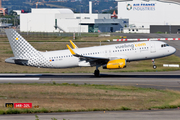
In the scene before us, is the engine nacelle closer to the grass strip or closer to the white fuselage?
the white fuselage

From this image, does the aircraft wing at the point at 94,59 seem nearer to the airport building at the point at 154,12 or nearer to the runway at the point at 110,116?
the runway at the point at 110,116

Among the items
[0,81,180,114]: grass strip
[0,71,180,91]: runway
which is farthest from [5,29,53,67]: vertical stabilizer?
[0,81,180,114]: grass strip

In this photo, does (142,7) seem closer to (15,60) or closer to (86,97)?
(15,60)

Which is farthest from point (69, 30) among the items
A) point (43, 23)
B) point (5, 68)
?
point (5, 68)

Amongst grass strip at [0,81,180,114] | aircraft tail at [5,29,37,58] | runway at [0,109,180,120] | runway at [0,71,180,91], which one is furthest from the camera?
aircraft tail at [5,29,37,58]

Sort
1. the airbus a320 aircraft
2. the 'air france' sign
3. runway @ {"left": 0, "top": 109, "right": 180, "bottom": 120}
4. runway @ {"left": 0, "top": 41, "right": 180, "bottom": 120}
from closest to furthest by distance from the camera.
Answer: runway @ {"left": 0, "top": 109, "right": 180, "bottom": 120}
runway @ {"left": 0, "top": 41, "right": 180, "bottom": 120}
the airbus a320 aircraft
the 'air france' sign

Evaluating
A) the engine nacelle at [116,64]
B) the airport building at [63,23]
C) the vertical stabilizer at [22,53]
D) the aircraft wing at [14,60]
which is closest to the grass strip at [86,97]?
the engine nacelle at [116,64]

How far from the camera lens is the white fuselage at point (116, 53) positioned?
42625mm

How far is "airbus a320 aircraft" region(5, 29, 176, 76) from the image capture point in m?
42.6

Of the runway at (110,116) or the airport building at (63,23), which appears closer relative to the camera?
the runway at (110,116)

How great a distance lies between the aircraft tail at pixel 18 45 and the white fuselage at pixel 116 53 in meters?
2.41

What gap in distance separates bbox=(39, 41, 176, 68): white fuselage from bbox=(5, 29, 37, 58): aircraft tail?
2.41 meters

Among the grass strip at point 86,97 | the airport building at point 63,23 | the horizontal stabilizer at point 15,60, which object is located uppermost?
the airport building at point 63,23

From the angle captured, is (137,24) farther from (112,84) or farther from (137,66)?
(112,84)
